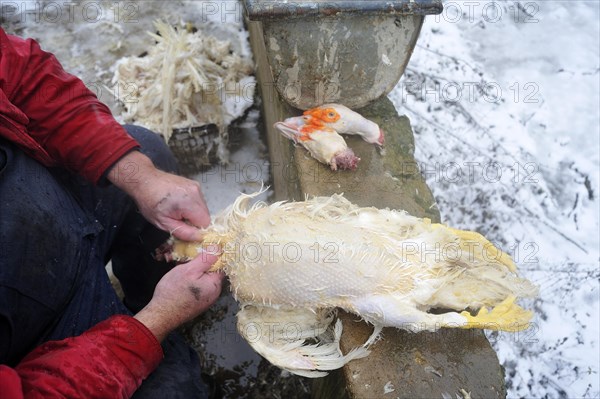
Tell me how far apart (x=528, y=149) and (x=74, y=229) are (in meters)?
3.36

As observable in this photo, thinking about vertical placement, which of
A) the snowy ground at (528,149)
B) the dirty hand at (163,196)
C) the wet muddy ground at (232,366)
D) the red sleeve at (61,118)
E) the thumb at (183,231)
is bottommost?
Result: the wet muddy ground at (232,366)

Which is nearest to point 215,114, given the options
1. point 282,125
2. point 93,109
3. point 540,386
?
point 282,125

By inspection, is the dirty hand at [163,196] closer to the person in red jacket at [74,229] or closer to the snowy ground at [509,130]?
the person in red jacket at [74,229]

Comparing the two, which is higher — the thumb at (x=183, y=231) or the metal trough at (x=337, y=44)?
the metal trough at (x=337, y=44)

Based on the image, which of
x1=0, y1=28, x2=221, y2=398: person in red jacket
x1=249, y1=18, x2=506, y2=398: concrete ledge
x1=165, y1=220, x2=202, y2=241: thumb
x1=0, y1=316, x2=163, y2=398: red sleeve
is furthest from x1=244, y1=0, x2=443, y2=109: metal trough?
x1=0, y1=316, x2=163, y2=398: red sleeve

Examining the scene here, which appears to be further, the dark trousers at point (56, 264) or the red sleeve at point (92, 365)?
the dark trousers at point (56, 264)

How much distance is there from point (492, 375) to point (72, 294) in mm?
1760

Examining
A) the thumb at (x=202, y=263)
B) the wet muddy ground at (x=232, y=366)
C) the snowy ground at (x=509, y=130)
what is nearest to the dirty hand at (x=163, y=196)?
the thumb at (x=202, y=263)

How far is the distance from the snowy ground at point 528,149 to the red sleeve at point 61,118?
7.83 feet

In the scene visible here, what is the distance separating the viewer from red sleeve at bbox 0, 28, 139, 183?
6.45ft

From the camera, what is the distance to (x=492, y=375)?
173cm

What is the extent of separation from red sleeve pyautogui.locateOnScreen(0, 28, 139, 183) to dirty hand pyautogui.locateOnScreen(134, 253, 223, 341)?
25.0 inches

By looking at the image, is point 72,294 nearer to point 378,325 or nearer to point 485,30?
point 378,325

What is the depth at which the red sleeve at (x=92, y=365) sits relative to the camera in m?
1.36
